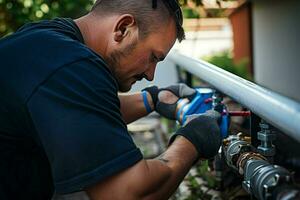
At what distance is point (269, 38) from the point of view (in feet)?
24.3

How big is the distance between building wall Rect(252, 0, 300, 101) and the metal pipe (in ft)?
11.8

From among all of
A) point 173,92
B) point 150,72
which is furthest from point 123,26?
point 173,92

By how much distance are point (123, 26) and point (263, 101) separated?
25.9 inches

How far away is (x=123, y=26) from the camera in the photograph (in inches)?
63.3

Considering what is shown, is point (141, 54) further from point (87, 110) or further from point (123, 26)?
point (87, 110)

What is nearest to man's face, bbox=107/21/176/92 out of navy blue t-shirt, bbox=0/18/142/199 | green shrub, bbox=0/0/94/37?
navy blue t-shirt, bbox=0/18/142/199

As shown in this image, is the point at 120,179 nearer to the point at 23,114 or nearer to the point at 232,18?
the point at 23,114

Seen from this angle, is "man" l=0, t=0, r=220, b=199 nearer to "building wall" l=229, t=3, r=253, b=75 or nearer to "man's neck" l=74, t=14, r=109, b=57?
"man's neck" l=74, t=14, r=109, b=57

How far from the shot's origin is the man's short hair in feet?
5.31

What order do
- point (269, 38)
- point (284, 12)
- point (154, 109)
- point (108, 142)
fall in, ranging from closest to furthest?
point (108, 142) < point (154, 109) < point (284, 12) < point (269, 38)

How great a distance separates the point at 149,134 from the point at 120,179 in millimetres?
4096

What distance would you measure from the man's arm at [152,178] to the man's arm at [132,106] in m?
0.77

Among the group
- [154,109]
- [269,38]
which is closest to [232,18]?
[269,38]

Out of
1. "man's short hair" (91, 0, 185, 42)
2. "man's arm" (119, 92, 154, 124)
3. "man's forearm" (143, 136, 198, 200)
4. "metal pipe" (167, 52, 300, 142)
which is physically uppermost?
"man's short hair" (91, 0, 185, 42)
